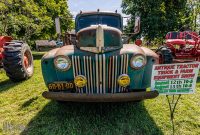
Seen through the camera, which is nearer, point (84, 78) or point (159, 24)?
point (84, 78)

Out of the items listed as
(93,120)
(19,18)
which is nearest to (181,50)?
(93,120)

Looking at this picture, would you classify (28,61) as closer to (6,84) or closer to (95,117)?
(6,84)

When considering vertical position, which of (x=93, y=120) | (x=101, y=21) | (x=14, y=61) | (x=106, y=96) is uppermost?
(x=101, y=21)

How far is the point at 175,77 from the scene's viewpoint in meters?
3.51

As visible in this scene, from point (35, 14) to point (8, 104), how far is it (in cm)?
1040

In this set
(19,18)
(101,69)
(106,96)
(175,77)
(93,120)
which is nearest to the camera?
(175,77)

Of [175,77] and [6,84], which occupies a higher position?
[175,77]

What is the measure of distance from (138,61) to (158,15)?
1977cm

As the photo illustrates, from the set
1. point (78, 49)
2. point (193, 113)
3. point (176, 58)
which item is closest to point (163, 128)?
Result: point (193, 113)

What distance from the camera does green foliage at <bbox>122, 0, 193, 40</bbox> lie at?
22.2m

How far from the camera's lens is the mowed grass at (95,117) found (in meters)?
3.88

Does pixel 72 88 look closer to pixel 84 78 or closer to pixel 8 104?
pixel 84 78

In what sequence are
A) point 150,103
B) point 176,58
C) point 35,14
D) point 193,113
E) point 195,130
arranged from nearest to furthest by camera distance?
point 195,130 → point 193,113 → point 150,103 → point 176,58 → point 35,14

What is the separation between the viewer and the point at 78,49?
4156 mm
